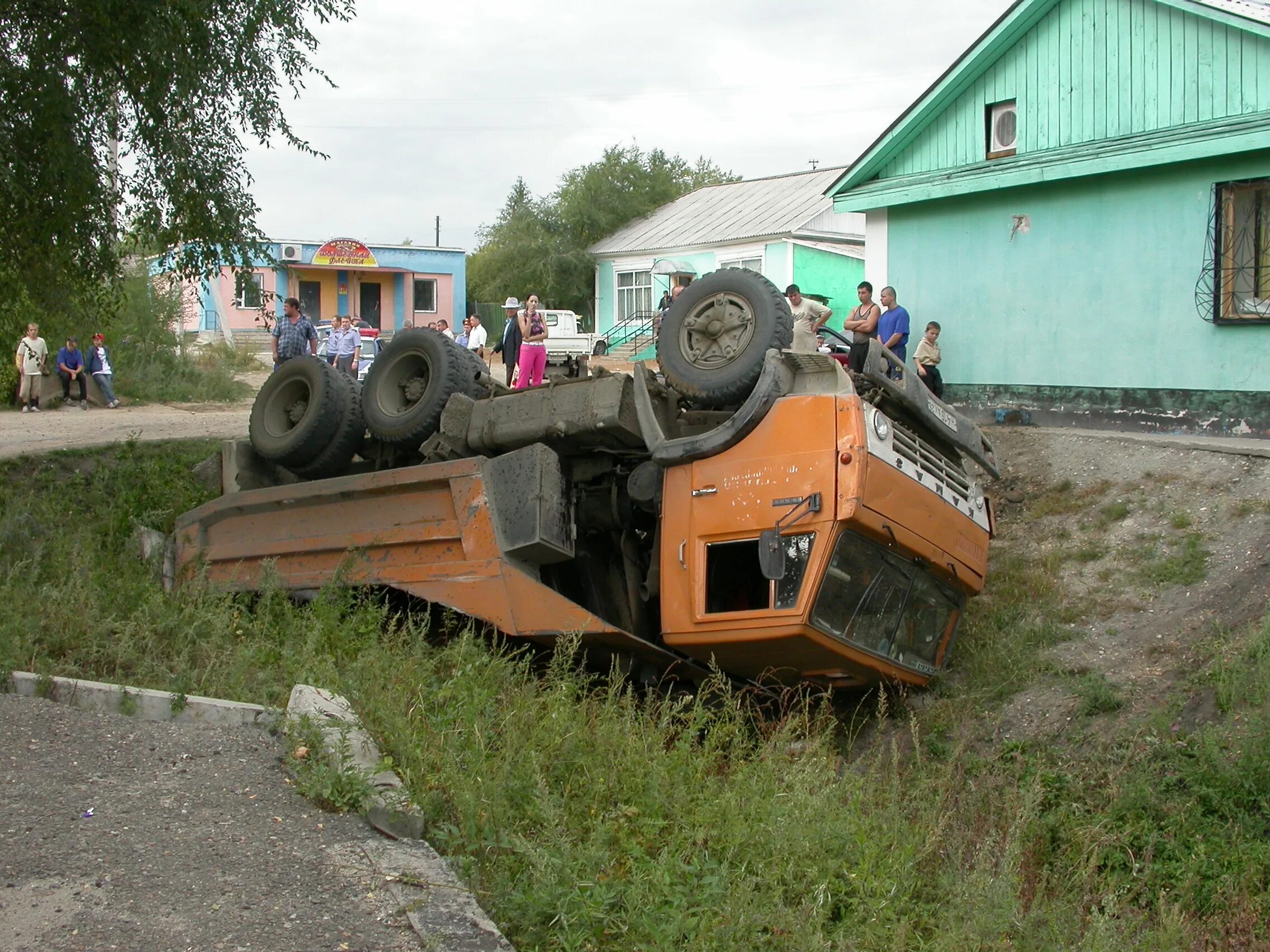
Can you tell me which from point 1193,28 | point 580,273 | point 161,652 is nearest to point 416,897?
point 161,652

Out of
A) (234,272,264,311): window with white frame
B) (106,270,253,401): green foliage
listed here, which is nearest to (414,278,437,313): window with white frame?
(106,270,253,401): green foliage

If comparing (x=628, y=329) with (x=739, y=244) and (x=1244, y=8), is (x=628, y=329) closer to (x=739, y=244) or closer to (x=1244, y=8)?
(x=739, y=244)

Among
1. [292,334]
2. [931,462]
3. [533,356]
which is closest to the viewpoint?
[931,462]

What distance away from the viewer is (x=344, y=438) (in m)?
8.97

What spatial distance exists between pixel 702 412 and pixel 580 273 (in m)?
31.8

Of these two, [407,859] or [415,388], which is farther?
[415,388]

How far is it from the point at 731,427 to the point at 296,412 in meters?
3.88

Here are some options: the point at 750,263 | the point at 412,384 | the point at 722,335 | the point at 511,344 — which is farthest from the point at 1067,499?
the point at 750,263

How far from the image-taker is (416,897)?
3.97 metres

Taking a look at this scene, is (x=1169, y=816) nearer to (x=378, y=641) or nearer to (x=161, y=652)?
(x=378, y=641)

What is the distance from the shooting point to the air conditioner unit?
43.9 ft

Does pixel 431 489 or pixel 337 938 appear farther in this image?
pixel 431 489

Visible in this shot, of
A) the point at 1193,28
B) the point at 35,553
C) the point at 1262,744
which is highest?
the point at 1193,28

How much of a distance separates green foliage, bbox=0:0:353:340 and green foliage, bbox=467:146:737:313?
86.7ft
